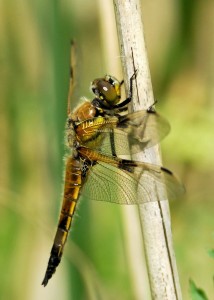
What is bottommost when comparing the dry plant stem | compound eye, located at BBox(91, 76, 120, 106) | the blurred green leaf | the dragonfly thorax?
the blurred green leaf

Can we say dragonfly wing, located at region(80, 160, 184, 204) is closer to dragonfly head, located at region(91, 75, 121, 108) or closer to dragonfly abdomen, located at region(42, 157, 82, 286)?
dragonfly abdomen, located at region(42, 157, 82, 286)

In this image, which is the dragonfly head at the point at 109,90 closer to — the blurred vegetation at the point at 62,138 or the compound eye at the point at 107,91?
the compound eye at the point at 107,91

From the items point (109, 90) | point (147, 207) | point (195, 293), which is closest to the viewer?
point (195, 293)

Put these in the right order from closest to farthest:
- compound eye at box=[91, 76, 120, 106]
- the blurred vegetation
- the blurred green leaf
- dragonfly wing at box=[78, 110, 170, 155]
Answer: the blurred green leaf → dragonfly wing at box=[78, 110, 170, 155] → compound eye at box=[91, 76, 120, 106] → the blurred vegetation

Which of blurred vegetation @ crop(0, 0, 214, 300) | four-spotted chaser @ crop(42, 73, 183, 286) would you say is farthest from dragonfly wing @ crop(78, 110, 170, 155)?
blurred vegetation @ crop(0, 0, 214, 300)

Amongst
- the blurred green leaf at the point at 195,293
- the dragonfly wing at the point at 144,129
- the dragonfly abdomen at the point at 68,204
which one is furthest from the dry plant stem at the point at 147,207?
the dragonfly abdomen at the point at 68,204

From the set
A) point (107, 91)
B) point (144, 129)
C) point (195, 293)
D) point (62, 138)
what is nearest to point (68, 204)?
point (62, 138)

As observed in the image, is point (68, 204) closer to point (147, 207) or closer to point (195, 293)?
point (147, 207)

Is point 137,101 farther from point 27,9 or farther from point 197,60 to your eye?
point 197,60
